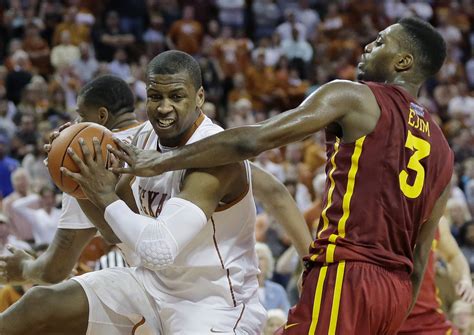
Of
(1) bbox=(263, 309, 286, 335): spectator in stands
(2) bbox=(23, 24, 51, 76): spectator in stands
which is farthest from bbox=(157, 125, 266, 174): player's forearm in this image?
(2) bbox=(23, 24, 51, 76): spectator in stands

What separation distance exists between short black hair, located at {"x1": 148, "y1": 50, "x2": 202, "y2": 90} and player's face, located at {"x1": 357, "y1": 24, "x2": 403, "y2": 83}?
0.83m

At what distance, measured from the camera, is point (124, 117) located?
555 cm

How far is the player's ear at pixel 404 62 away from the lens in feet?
15.1

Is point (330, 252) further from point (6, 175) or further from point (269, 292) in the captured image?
point (6, 175)

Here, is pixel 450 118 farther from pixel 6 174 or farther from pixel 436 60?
pixel 436 60

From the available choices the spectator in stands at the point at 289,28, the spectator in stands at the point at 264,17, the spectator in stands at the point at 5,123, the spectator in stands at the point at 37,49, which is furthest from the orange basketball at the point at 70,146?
the spectator in stands at the point at 264,17

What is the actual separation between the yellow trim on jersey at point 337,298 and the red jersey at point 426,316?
1.77m

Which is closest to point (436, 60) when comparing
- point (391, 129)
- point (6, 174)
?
point (391, 129)

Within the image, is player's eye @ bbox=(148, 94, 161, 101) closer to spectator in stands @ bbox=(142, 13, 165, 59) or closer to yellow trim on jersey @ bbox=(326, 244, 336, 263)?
yellow trim on jersey @ bbox=(326, 244, 336, 263)

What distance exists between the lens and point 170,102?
4500 millimetres

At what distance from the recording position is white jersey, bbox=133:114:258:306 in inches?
180

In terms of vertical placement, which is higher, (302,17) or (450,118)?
(302,17)

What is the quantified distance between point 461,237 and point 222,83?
704cm

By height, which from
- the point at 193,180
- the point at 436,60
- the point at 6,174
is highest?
the point at 436,60
